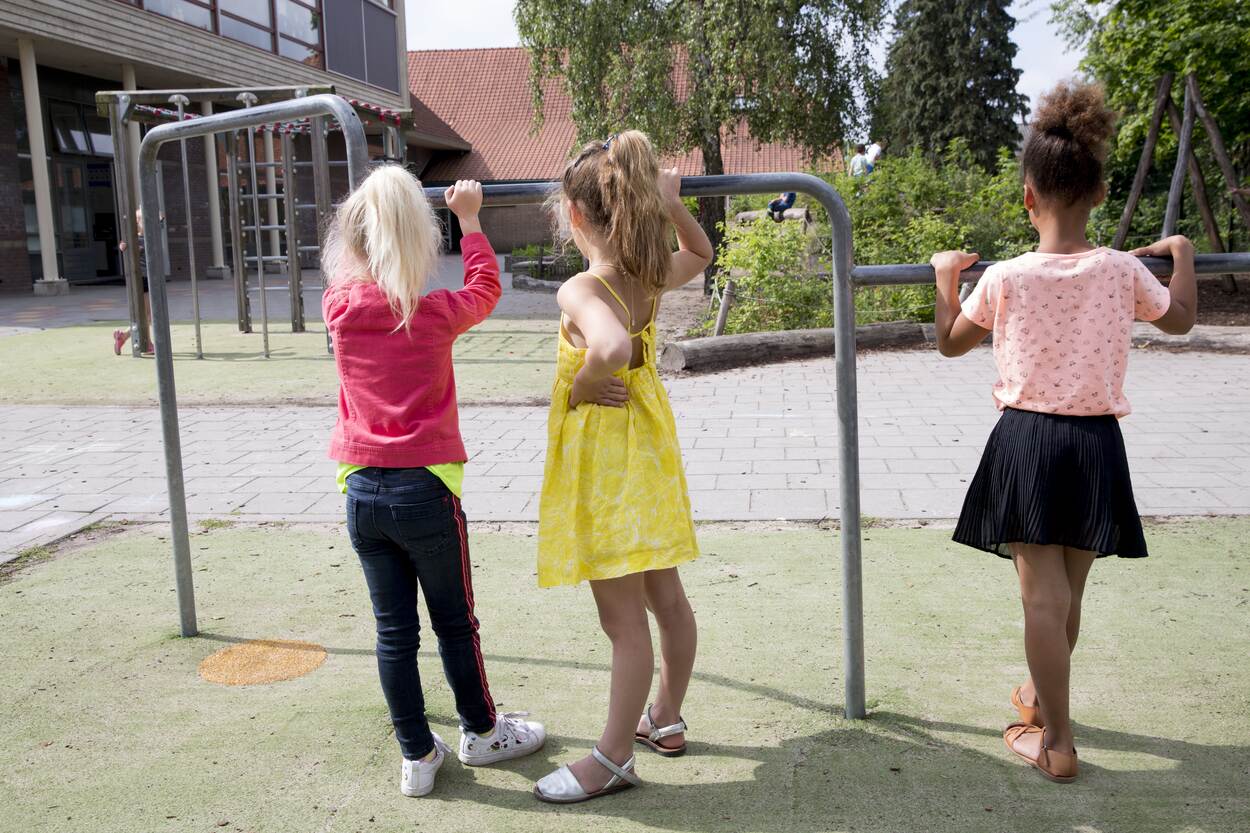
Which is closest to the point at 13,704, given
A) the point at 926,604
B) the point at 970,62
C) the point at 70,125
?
the point at 926,604

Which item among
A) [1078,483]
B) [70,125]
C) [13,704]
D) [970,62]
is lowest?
[13,704]

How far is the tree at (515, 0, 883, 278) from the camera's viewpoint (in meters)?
15.8

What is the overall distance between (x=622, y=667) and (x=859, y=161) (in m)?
14.6

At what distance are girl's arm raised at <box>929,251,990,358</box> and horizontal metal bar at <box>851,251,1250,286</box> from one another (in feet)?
0.10

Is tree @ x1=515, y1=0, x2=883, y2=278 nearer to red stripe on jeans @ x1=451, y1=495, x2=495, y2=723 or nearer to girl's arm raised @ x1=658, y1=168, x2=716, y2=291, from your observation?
girl's arm raised @ x1=658, y1=168, x2=716, y2=291

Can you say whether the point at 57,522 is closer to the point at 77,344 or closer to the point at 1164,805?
the point at 1164,805

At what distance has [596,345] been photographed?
226 centimetres

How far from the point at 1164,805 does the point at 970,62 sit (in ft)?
138

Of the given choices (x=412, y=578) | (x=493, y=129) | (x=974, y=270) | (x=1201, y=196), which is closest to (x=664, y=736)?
(x=412, y=578)

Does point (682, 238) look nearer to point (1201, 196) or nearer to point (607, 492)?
point (607, 492)

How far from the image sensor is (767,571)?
4.15m

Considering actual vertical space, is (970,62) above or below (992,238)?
above

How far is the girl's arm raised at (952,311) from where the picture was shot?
2.49 meters

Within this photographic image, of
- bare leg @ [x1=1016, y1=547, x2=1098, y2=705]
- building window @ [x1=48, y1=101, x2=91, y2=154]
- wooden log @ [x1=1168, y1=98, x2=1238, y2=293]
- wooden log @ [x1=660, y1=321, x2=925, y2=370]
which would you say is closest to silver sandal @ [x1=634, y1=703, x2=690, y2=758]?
bare leg @ [x1=1016, y1=547, x2=1098, y2=705]
